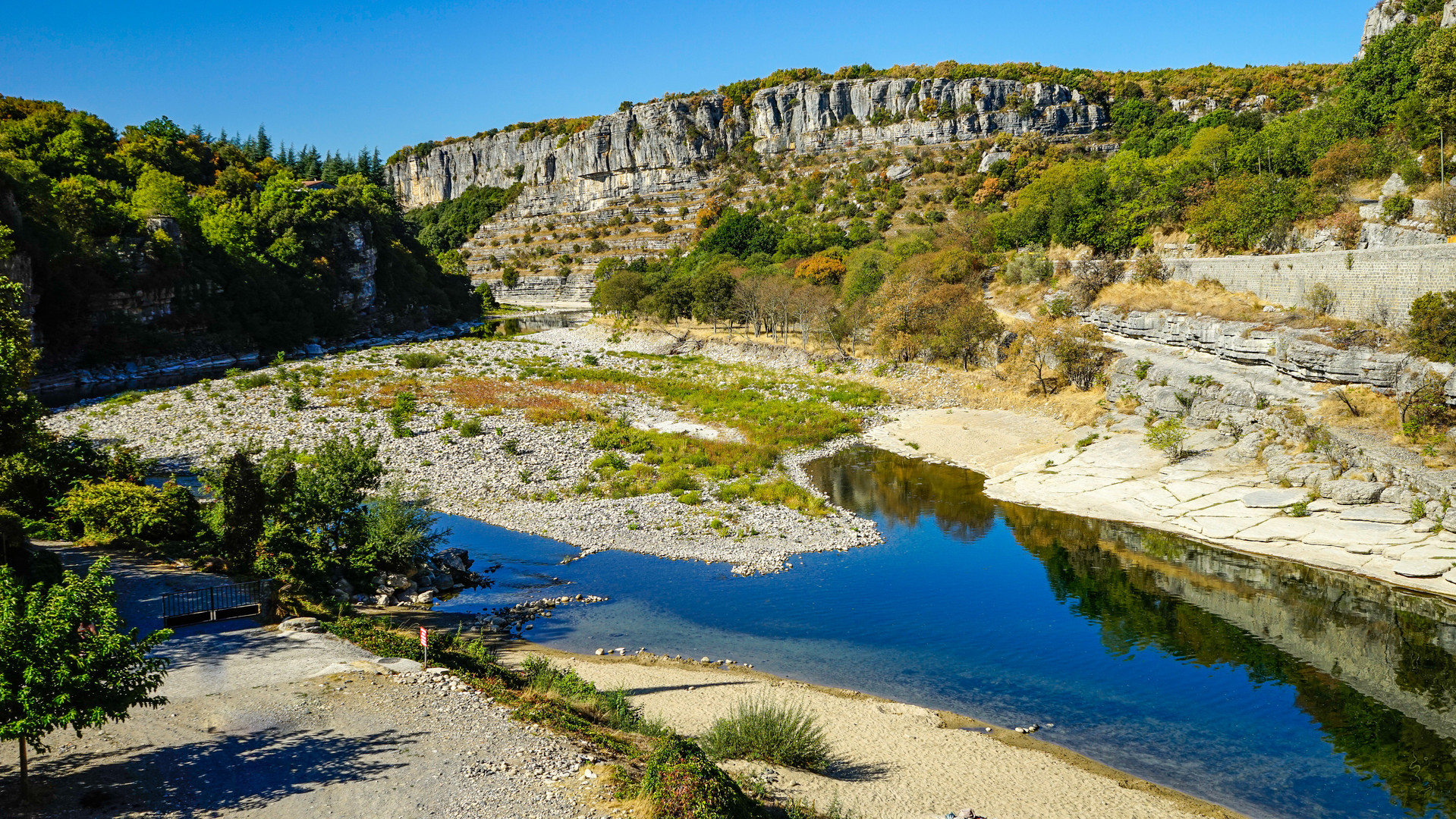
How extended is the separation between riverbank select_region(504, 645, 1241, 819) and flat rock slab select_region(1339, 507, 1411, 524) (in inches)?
638

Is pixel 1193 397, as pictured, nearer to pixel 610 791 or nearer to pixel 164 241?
pixel 610 791

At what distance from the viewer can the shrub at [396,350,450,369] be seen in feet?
189

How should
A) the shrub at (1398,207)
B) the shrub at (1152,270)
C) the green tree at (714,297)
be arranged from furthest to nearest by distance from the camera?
the green tree at (714,297), the shrub at (1152,270), the shrub at (1398,207)

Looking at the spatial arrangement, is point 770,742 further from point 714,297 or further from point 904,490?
A: point 714,297

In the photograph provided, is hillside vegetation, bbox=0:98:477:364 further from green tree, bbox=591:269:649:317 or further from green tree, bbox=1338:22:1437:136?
green tree, bbox=1338:22:1437:136

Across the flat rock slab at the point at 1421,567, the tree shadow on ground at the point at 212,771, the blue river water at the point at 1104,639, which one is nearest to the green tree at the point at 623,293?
the blue river water at the point at 1104,639

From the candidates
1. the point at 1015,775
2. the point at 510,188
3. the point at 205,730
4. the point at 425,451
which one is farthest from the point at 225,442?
the point at 510,188

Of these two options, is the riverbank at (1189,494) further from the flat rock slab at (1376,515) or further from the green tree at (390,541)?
the green tree at (390,541)

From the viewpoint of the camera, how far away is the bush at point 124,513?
1986 centimetres

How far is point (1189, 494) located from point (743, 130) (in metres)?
140

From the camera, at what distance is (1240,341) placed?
37594 mm

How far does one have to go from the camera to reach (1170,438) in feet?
105

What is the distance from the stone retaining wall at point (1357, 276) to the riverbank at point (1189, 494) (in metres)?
8.34

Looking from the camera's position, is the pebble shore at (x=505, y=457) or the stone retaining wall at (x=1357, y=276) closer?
the pebble shore at (x=505, y=457)
